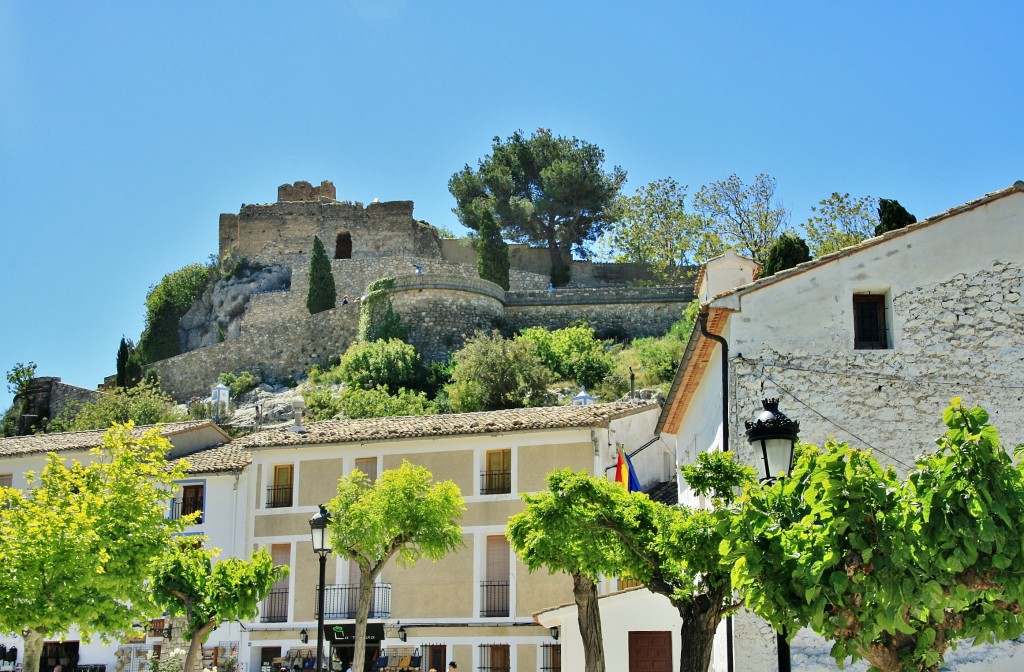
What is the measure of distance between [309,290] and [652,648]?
158 feet

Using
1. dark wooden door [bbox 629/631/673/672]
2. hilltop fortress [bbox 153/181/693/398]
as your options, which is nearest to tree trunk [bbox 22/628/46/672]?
dark wooden door [bbox 629/631/673/672]

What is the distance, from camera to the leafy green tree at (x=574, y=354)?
2068 inches

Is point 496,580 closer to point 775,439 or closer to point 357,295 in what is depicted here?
point 775,439

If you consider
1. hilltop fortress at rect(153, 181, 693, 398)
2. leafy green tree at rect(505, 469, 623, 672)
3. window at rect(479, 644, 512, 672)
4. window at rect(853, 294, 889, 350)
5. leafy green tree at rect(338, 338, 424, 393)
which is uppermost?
hilltop fortress at rect(153, 181, 693, 398)

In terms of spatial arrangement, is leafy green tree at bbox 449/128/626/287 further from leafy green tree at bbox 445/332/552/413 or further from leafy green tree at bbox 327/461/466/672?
leafy green tree at bbox 327/461/466/672

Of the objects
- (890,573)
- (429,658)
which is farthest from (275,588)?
(890,573)

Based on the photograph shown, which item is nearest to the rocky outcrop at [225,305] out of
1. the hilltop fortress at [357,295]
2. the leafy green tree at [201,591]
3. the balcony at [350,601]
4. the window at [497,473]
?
the hilltop fortress at [357,295]

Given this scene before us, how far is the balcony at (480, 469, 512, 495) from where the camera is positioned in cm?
3081

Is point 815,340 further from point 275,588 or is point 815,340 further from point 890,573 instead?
point 275,588

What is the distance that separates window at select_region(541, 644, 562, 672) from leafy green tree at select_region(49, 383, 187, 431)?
93.2ft

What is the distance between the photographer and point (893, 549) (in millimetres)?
10000

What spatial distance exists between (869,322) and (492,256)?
158 feet

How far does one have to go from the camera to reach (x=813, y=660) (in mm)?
18078

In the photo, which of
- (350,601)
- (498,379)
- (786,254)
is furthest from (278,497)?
(498,379)
